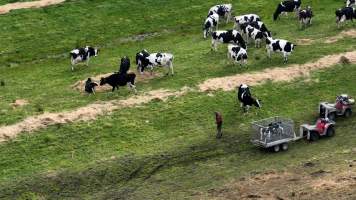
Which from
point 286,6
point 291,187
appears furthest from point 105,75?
point 291,187

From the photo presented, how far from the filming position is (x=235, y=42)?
1951 inches

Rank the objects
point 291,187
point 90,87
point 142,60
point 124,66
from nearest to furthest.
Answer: point 291,187 → point 90,87 → point 124,66 → point 142,60

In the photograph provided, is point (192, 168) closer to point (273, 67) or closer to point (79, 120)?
point (79, 120)

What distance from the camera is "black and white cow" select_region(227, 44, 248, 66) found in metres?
46.2

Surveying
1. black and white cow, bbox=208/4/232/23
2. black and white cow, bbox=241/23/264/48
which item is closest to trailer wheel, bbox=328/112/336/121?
black and white cow, bbox=241/23/264/48

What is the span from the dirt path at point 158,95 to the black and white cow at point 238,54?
55.9 inches

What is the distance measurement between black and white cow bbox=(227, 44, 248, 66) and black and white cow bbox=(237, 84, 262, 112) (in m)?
4.87

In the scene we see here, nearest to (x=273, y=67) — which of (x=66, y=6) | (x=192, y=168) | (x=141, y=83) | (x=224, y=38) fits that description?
(x=224, y=38)

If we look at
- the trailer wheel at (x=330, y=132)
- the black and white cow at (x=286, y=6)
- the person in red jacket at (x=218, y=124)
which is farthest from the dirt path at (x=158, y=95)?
the black and white cow at (x=286, y=6)

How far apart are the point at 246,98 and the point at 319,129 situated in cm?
508

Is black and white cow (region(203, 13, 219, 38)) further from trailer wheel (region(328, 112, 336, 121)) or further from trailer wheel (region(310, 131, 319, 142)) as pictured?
trailer wheel (region(310, 131, 319, 142))

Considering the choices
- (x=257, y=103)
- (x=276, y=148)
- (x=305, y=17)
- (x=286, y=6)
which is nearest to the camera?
(x=276, y=148)

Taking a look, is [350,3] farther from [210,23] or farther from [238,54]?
[238,54]

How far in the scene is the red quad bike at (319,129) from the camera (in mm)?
37688
